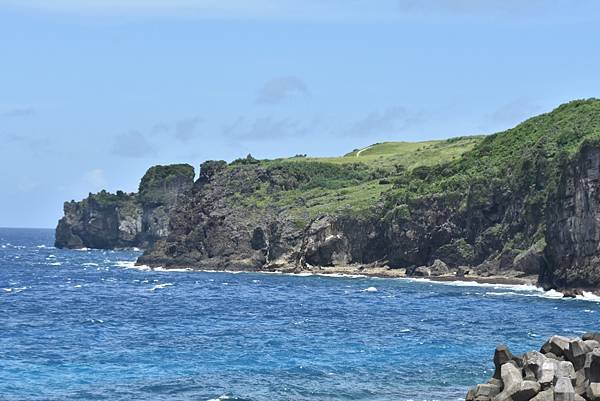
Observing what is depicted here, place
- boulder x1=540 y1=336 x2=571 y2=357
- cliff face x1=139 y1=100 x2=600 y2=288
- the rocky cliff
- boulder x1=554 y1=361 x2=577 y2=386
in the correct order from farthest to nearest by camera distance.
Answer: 1. cliff face x1=139 y1=100 x2=600 y2=288
2. the rocky cliff
3. boulder x1=540 y1=336 x2=571 y2=357
4. boulder x1=554 y1=361 x2=577 y2=386

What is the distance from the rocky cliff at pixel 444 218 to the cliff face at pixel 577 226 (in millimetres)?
123

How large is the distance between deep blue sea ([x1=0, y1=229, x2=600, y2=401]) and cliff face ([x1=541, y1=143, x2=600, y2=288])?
14.5ft

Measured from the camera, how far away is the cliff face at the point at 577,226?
4365 inches

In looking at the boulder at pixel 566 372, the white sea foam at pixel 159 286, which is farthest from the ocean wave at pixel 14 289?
the boulder at pixel 566 372

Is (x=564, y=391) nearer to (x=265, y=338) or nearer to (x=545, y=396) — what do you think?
(x=545, y=396)

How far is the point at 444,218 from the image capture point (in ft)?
500

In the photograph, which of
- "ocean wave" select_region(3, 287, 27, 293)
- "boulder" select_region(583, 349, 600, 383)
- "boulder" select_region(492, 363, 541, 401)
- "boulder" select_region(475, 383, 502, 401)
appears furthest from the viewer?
"ocean wave" select_region(3, 287, 27, 293)

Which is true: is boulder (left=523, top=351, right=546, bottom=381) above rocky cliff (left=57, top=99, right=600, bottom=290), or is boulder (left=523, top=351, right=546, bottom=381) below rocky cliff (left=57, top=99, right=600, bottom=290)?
below

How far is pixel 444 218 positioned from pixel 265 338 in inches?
3201

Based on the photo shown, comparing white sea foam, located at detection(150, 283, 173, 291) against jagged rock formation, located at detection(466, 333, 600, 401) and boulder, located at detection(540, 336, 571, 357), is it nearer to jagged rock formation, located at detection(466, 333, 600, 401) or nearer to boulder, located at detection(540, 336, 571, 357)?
boulder, located at detection(540, 336, 571, 357)

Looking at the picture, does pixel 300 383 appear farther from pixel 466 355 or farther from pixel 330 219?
pixel 330 219

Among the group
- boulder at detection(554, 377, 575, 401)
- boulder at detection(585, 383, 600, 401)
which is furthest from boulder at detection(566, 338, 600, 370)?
boulder at detection(554, 377, 575, 401)

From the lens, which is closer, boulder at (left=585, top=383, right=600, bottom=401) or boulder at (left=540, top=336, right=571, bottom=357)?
boulder at (left=585, top=383, right=600, bottom=401)

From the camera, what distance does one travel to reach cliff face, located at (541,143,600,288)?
111m
